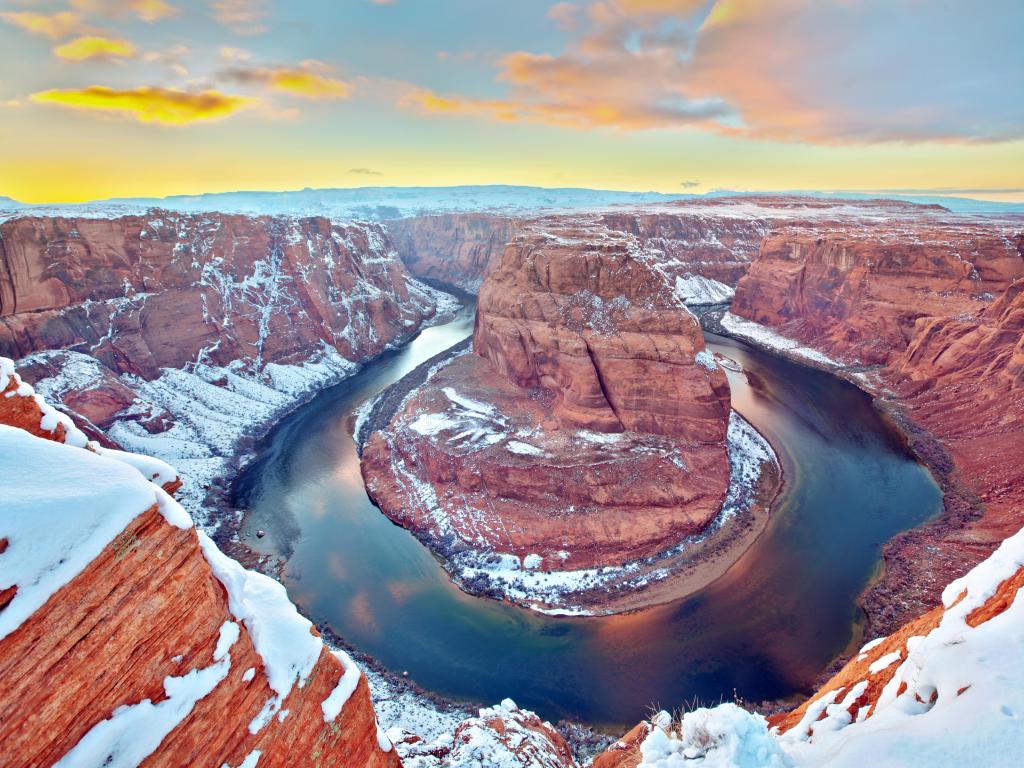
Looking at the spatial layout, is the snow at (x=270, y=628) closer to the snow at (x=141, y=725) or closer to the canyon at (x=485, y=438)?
the canyon at (x=485, y=438)

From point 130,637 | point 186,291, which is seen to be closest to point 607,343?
point 130,637

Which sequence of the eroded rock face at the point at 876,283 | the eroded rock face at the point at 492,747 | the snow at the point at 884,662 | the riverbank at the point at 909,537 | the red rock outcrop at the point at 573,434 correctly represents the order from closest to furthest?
the snow at the point at 884,662
the eroded rock face at the point at 492,747
the riverbank at the point at 909,537
the red rock outcrop at the point at 573,434
the eroded rock face at the point at 876,283

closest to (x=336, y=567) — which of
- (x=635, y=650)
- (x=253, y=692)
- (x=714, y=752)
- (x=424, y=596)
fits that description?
(x=424, y=596)

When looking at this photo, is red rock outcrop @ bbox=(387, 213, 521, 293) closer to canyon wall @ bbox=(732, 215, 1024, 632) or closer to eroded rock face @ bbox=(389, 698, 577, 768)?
canyon wall @ bbox=(732, 215, 1024, 632)

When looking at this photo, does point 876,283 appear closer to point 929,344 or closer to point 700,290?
point 929,344

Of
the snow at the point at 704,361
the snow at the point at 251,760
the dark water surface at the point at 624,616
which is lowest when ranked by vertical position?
the dark water surface at the point at 624,616

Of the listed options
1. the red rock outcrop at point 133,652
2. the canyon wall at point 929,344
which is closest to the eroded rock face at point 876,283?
the canyon wall at point 929,344

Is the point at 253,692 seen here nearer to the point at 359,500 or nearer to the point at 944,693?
the point at 944,693

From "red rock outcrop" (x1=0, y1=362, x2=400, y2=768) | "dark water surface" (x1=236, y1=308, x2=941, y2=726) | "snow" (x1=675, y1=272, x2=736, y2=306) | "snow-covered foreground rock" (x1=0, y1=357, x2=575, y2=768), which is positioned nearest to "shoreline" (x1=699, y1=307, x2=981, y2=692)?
"dark water surface" (x1=236, y1=308, x2=941, y2=726)
